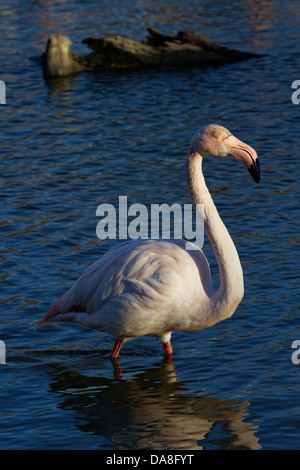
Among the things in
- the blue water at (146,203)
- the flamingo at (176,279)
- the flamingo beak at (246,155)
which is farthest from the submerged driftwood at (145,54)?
the flamingo beak at (246,155)

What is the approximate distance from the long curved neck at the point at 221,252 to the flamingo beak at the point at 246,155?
32cm

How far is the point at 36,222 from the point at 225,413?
4722 millimetres

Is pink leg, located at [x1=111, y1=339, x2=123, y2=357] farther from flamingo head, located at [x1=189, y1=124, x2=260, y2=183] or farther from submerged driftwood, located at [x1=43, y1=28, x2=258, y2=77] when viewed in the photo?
submerged driftwood, located at [x1=43, y1=28, x2=258, y2=77]

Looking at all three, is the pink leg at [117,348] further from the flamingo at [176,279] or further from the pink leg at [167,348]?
the pink leg at [167,348]

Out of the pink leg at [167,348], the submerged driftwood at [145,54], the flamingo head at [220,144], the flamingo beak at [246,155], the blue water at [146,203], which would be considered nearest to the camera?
the blue water at [146,203]

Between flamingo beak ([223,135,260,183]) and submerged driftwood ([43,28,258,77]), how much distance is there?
10.7 metres

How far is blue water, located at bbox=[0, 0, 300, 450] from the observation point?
7.17 meters

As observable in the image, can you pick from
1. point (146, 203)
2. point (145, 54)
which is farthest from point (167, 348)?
point (145, 54)

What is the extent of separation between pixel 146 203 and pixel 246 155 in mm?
4436

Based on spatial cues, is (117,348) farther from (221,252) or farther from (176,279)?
(221,252)

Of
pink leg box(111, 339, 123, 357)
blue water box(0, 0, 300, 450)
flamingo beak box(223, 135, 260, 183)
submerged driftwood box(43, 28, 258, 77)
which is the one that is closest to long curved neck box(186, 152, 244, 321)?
flamingo beak box(223, 135, 260, 183)

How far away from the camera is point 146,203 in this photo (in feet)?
38.3

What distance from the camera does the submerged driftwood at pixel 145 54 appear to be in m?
17.8
